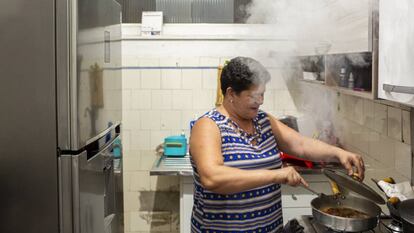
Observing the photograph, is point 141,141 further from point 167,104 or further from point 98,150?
point 98,150

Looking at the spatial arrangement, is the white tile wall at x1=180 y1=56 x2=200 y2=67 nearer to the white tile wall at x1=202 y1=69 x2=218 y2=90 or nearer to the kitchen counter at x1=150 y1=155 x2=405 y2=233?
the white tile wall at x1=202 y1=69 x2=218 y2=90

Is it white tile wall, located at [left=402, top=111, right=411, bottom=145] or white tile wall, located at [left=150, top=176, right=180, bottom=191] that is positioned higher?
white tile wall, located at [left=402, top=111, right=411, bottom=145]

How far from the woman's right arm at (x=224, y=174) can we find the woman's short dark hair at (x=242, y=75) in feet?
0.82

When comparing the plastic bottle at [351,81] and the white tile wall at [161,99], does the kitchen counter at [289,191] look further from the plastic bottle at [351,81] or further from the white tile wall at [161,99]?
the plastic bottle at [351,81]

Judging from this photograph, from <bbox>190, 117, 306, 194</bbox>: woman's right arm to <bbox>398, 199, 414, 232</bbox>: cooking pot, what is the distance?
1.12 feet

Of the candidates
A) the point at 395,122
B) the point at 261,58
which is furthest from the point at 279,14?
the point at 395,122

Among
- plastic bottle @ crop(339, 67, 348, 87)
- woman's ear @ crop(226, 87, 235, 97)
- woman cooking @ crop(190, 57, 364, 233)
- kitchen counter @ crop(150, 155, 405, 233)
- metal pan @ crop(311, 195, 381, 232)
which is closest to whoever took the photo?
metal pan @ crop(311, 195, 381, 232)

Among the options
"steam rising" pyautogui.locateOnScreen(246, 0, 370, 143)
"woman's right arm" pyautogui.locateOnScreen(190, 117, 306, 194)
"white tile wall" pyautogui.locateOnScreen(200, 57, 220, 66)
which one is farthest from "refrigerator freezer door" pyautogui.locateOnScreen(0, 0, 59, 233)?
"white tile wall" pyautogui.locateOnScreen(200, 57, 220, 66)

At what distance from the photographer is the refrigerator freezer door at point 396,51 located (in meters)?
1.26

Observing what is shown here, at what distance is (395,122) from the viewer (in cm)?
202

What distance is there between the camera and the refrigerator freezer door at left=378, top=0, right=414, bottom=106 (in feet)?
4.12

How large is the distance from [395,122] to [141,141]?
6.08ft

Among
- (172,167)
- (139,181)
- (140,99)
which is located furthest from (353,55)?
(139,181)

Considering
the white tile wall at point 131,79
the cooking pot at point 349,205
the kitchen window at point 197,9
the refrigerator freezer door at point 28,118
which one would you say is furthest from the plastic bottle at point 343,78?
the white tile wall at point 131,79
